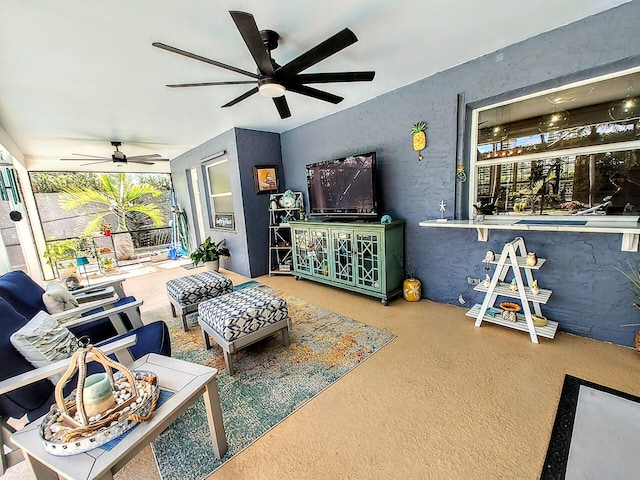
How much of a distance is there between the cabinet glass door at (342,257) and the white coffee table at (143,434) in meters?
2.30

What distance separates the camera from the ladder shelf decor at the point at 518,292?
2.27 meters

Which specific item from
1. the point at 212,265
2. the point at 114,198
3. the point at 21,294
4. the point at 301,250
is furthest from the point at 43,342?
the point at 114,198

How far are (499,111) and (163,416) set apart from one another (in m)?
3.43

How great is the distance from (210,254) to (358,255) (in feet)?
10.0

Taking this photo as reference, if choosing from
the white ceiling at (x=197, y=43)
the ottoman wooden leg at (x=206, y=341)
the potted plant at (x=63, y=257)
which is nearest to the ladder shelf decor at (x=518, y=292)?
the white ceiling at (x=197, y=43)

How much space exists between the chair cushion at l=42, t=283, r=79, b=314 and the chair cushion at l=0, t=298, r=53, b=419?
690mm

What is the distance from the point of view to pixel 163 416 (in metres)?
1.12

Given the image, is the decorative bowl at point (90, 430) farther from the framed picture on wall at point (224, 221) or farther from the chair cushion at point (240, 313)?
the framed picture on wall at point (224, 221)

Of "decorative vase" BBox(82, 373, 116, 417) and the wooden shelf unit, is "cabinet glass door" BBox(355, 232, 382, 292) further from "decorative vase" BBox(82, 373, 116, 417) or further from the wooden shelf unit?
"decorative vase" BBox(82, 373, 116, 417)

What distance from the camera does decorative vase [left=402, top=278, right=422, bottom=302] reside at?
3.21 m

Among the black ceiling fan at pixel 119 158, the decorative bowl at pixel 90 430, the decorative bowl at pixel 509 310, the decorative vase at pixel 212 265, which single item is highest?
the black ceiling fan at pixel 119 158

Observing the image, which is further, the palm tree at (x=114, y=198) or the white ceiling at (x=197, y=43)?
the palm tree at (x=114, y=198)

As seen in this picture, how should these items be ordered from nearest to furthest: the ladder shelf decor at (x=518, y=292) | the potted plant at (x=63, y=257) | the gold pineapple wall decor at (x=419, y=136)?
the ladder shelf decor at (x=518, y=292) < the gold pineapple wall decor at (x=419, y=136) < the potted plant at (x=63, y=257)

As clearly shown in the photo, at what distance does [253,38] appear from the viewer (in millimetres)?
1524
